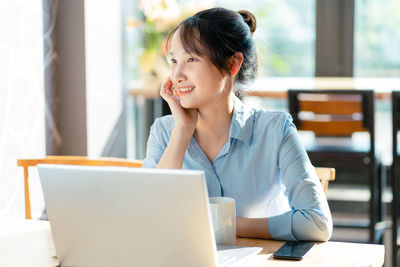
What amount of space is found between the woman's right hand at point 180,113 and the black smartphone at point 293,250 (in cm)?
45

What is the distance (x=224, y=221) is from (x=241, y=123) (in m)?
0.42

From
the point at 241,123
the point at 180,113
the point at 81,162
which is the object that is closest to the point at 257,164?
the point at 241,123

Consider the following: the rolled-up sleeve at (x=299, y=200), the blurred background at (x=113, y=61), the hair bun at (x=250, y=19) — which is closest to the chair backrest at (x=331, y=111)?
the blurred background at (x=113, y=61)

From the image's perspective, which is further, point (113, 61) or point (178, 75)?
point (113, 61)

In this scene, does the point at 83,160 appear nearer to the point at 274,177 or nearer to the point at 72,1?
the point at 274,177

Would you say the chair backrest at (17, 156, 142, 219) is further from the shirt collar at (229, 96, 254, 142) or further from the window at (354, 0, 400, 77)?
the window at (354, 0, 400, 77)

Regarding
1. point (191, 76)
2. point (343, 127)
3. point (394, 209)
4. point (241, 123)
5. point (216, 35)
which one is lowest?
point (394, 209)

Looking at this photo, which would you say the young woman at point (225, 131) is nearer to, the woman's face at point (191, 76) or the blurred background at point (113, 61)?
the woman's face at point (191, 76)

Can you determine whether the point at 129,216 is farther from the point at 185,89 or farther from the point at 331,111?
the point at 331,111

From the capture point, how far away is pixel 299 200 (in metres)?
1.47

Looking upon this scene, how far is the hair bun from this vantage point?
172 cm

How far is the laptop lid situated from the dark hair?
611 mm

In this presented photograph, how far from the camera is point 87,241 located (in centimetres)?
112

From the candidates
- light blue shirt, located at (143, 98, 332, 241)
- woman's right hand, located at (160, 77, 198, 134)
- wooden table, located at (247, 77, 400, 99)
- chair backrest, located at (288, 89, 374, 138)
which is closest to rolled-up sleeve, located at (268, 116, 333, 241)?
light blue shirt, located at (143, 98, 332, 241)
